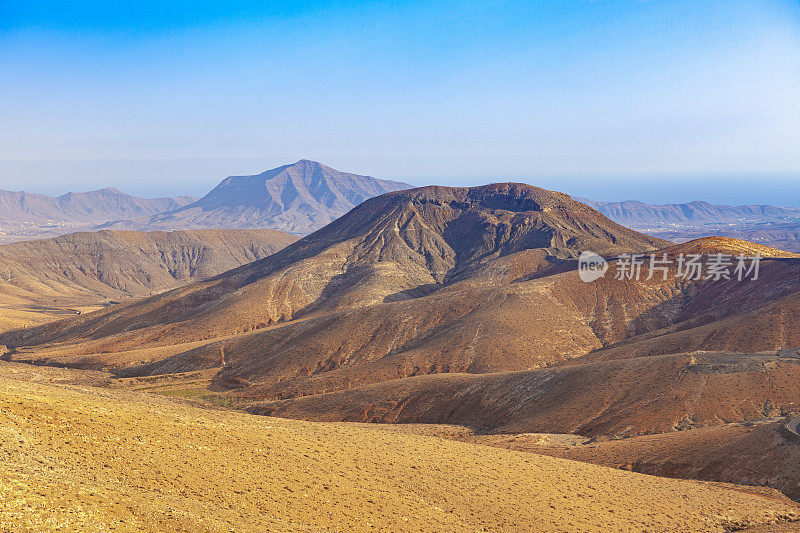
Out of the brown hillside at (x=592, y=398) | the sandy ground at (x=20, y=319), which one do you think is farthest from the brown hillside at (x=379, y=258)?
the brown hillside at (x=592, y=398)

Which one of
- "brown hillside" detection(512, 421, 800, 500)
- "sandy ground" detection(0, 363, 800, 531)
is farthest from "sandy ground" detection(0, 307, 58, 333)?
"brown hillside" detection(512, 421, 800, 500)

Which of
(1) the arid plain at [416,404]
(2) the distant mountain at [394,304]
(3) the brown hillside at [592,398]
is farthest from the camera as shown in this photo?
(2) the distant mountain at [394,304]

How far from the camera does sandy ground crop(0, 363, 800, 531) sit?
58.7 ft

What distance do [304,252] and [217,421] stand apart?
12137 centimetres

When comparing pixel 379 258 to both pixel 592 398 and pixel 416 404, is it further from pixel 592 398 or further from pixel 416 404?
pixel 592 398

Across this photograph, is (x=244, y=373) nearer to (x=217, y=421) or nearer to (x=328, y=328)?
(x=328, y=328)

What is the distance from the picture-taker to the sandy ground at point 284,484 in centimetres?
1789

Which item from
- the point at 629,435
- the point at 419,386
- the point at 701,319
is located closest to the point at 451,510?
the point at 629,435

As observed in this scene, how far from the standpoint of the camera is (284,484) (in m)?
24.2

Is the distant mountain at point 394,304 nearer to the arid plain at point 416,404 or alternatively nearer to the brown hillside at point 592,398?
the arid plain at point 416,404

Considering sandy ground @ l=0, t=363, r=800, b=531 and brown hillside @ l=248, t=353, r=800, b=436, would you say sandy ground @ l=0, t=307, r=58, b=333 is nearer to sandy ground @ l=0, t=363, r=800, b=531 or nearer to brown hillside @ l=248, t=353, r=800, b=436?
brown hillside @ l=248, t=353, r=800, b=436

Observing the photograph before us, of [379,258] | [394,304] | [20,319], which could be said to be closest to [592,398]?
[394,304]

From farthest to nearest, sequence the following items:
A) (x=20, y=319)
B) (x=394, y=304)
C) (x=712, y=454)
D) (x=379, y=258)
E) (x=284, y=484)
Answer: (x=379, y=258)
(x=20, y=319)
(x=394, y=304)
(x=712, y=454)
(x=284, y=484)

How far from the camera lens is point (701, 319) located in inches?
3000
